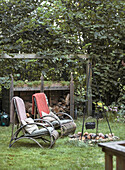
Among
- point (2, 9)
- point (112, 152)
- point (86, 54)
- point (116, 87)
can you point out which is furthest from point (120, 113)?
point (112, 152)

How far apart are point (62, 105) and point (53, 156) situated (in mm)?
3830

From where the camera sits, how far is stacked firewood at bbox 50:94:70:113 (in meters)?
7.11

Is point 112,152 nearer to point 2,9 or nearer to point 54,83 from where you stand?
point 54,83

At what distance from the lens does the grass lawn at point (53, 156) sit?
118 inches

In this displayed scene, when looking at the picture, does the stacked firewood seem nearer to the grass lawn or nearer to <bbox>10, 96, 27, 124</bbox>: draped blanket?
the grass lawn

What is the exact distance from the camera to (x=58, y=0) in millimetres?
7289

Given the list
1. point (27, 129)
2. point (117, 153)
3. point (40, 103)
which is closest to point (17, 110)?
point (27, 129)

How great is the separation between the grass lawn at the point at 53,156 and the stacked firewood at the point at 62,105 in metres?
2.60

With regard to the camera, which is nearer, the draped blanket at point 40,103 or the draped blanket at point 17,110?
the draped blanket at point 17,110

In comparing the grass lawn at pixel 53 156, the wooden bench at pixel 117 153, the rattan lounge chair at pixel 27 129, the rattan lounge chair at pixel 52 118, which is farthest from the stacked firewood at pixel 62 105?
the wooden bench at pixel 117 153

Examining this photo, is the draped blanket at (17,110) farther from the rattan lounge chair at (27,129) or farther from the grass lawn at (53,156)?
the grass lawn at (53,156)

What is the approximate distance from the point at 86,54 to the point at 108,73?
34.1 inches

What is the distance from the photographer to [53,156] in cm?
345

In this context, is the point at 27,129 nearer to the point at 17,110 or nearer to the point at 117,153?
the point at 17,110
